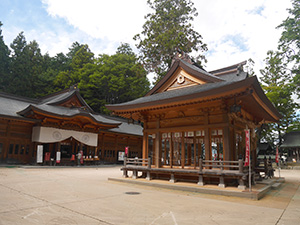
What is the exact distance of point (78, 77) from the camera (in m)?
43.7

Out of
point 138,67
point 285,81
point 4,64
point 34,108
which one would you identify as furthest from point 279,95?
point 4,64

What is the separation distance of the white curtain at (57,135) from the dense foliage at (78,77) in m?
17.1

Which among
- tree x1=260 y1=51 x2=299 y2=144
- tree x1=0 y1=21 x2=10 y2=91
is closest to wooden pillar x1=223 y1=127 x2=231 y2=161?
tree x1=260 y1=51 x2=299 y2=144

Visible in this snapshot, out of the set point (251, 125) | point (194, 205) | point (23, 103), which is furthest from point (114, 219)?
point (23, 103)

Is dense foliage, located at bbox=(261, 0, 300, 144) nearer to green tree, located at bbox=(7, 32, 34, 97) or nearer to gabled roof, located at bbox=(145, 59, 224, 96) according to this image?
gabled roof, located at bbox=(145, 59, 224, 96)

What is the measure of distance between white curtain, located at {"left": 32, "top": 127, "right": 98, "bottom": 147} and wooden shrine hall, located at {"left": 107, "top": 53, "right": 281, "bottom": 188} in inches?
458

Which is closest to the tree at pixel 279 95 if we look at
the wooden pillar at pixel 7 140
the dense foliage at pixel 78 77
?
the dense foliage at pixel 78 77

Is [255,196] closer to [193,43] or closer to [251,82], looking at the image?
[251,82]

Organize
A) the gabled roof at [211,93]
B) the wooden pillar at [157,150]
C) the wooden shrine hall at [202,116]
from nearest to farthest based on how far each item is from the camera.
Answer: the gabled roof at [211,93] < the wooden shrine hall at [202,116] < the wooden pillar at [157,150]

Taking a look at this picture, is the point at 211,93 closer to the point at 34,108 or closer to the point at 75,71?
the point at 34,108

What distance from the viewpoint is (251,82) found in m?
8.19

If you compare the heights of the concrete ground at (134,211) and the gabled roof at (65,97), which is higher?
the gabled roof at (65,97)

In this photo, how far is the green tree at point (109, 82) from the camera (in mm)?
42278

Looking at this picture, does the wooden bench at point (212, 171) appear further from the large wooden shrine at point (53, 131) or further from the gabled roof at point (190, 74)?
the large wooden shrine at point (53, 131)
